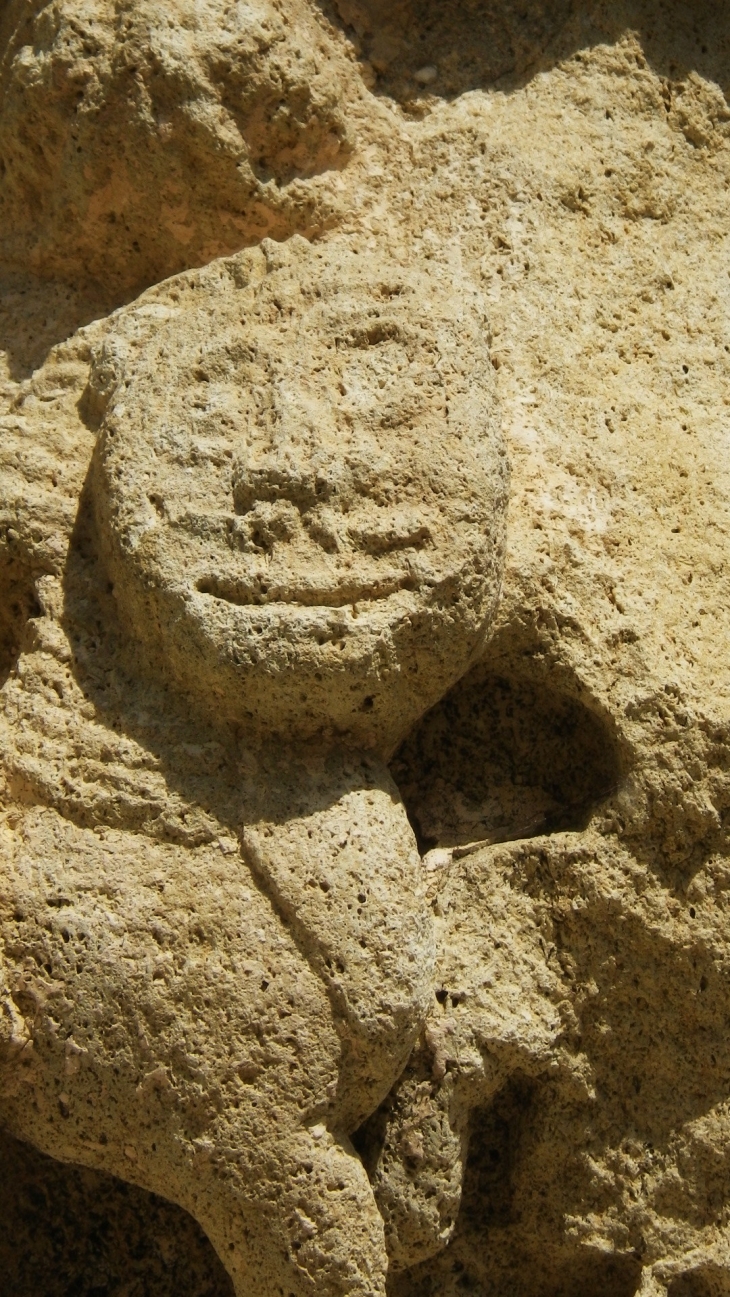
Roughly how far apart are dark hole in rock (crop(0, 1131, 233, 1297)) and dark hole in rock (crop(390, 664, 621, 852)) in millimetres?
589

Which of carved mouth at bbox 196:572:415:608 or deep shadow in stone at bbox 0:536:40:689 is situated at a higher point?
carved mouth at bbox 196:572:415:608

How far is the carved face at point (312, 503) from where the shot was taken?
1.47 m

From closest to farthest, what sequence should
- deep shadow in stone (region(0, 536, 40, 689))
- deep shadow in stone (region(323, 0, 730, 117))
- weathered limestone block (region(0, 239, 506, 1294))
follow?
weathered limestone block (region(0, 239, 506, 1294)) < deep shadow in stone (region(0, 536, 40, 689)) < deep shadow in stone (region(323, 0, 730, 117))

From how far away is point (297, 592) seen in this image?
1.47 meters

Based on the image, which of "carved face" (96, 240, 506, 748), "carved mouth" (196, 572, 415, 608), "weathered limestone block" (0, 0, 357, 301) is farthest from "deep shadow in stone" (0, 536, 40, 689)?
"weathered limestone block" (0, 0, 357, 301)

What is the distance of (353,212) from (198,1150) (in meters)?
1.18

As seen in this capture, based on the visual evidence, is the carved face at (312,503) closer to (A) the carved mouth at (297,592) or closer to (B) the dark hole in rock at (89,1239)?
(A) the carved mouth at (297,592)

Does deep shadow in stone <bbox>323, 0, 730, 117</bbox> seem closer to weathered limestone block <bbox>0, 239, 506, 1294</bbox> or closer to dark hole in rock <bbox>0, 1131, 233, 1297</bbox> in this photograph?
weathered limestone block <bbox>0, 239, 506, 1294</bbox>

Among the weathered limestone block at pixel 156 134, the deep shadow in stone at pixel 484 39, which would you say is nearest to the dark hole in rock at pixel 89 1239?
the weathered limestone block at pixel 156 134

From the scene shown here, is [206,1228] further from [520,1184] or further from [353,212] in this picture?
[353,212]

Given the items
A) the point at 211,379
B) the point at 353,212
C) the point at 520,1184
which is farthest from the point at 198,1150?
the point at 353,212

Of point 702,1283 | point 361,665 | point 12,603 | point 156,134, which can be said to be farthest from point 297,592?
point 702,1283

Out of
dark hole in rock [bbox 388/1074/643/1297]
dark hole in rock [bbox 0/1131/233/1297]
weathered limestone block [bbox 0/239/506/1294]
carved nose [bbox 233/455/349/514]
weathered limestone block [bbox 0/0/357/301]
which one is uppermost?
weathered limestone block [bbox 0/0/357/301]

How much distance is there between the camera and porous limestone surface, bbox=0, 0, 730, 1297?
4.70 ft
